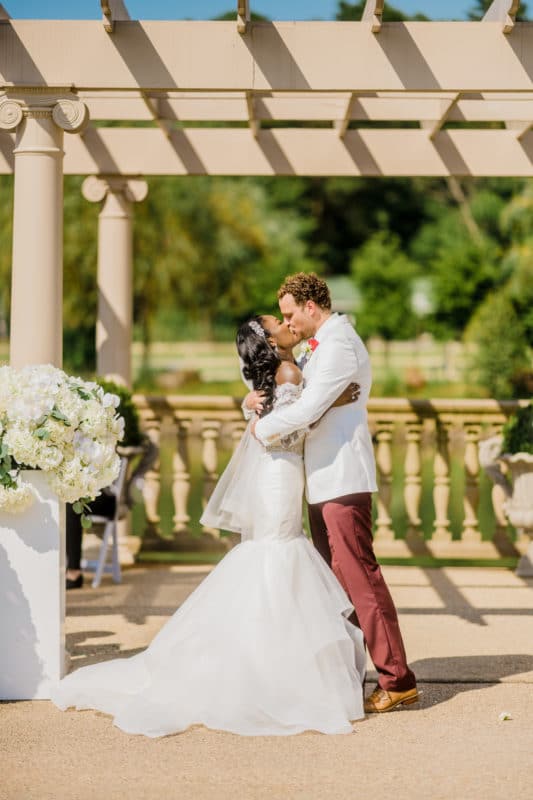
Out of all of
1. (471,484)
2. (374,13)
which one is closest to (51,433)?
(374,13)

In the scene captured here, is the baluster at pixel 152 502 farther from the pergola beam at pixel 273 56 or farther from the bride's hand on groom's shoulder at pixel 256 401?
the bride's hand on groom's shoulder at pixel 256 401

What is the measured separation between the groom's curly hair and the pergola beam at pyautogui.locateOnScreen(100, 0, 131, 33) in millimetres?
1554

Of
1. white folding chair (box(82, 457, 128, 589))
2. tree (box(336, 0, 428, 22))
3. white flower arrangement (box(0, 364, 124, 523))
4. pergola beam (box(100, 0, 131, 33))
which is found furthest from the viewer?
tree (box(336, 0, 428, 22))

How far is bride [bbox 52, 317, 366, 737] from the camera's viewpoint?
4469 mm

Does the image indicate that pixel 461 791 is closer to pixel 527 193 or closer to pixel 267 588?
pixel 267 588

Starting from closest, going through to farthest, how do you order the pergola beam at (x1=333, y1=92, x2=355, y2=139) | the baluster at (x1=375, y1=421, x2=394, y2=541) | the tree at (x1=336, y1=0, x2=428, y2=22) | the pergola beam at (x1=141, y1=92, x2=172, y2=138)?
the pergola beam at (x1=333, y1=92, x2=355, y2=139) → the pergola beam at (x1=141, y1=92, x2=172, y2=138) → the baluster at (x1=375, y1=421, x2=394, y2=541) → the tree at (x1=336, y1=0, x2=428, y2=22)

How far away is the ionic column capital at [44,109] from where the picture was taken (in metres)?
5.45

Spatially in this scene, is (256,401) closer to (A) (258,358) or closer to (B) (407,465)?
A: (A) (258,358)

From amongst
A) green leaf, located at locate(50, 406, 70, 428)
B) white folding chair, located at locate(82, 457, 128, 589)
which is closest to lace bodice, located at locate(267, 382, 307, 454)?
green leaf, located at locate(50, 406, 70, 428)

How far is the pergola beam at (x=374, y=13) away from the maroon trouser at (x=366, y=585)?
7.27 ft

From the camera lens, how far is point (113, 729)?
14.5 feet

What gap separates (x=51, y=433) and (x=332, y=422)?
1180 mm

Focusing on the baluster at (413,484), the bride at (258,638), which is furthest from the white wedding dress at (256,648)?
the baluster at (413,484)

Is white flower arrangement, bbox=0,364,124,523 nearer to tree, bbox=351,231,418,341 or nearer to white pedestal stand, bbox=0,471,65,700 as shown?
white pedestal stand, bbox=0,471,65,700
